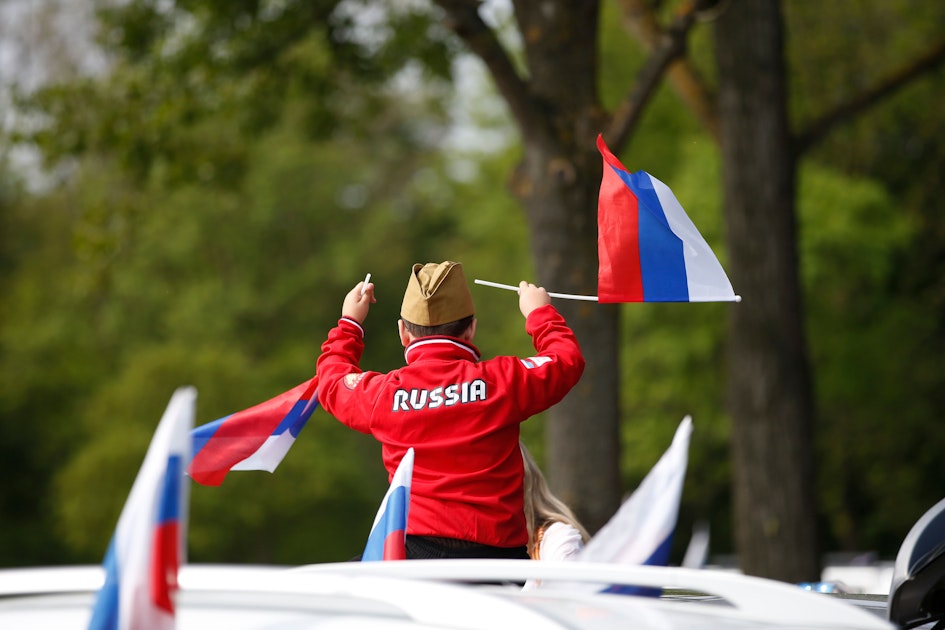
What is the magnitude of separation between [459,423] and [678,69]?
8.55 metres

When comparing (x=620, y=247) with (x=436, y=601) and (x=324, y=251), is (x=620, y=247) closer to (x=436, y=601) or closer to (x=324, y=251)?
(x=436, y=601)

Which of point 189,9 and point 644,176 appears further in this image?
point 189,9

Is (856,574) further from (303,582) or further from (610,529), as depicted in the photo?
(303,582)

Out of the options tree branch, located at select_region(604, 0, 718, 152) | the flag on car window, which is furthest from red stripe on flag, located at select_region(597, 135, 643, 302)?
tree branch, located at select_region(604, 0, 718, 152)

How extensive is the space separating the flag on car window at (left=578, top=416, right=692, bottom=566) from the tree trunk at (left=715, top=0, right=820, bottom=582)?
8206 millimetres

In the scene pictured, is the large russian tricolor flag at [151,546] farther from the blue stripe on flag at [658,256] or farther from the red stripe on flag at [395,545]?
the blue stripe on flag at [658,256]

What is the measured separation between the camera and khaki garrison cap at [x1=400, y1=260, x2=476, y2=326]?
12.6 ft

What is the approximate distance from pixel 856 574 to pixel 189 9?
20.7ft

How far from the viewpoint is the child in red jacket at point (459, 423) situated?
11.9ft

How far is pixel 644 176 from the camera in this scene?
14.7ft

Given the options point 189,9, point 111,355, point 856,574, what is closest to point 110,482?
point 111,355

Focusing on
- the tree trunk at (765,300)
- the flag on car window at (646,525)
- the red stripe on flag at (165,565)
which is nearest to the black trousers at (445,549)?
the flag on car window at (646,525)

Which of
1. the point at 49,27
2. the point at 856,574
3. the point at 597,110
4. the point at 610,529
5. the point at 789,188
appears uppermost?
the point at 49,27

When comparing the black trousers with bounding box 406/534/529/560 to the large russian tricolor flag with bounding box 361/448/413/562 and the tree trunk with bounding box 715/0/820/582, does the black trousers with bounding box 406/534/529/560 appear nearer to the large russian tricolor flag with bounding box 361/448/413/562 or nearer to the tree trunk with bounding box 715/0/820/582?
the large russian tricolor flag with bounding box 361/448/413/562
